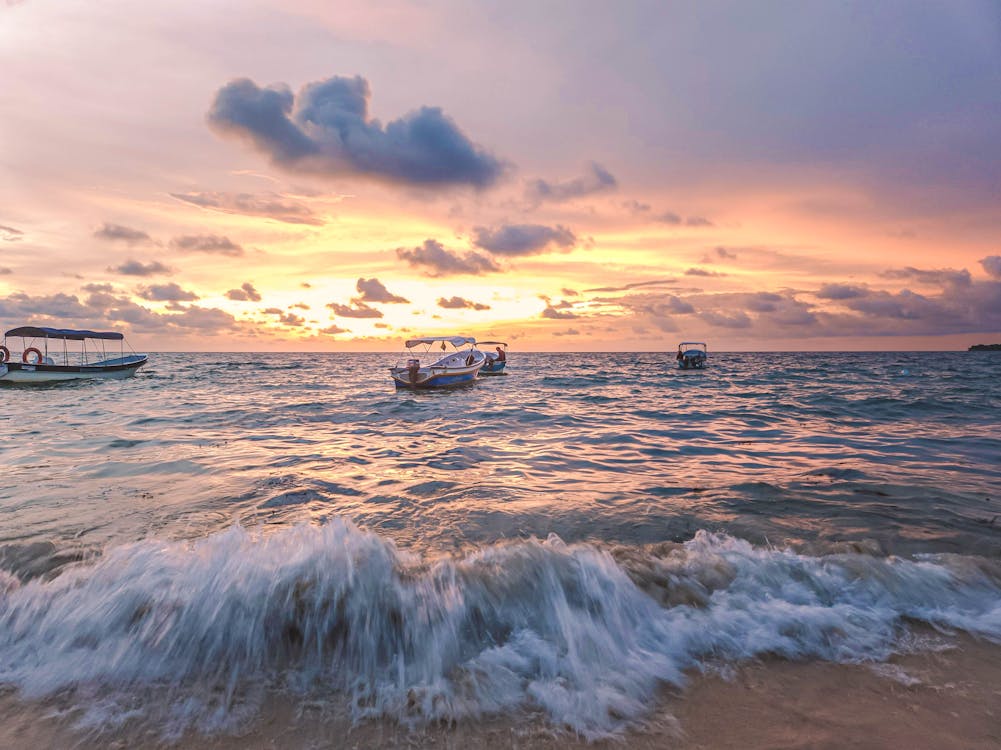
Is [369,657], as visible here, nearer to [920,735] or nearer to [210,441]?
[920,735]

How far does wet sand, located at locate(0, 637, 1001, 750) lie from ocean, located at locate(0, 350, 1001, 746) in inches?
3.3

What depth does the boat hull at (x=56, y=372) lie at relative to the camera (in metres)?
40.2

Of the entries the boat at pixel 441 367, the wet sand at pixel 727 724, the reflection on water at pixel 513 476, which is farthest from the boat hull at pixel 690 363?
the wet sand at pixel 727 724

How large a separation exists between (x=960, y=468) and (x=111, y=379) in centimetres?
5965

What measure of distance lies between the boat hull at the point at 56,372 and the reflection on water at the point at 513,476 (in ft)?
92.6

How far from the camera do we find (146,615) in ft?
14.4

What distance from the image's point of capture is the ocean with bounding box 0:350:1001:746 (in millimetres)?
3650

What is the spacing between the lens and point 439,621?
4.50m

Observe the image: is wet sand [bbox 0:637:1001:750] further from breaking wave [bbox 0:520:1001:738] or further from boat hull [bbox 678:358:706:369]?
boat hull [bbox 678:358:706:369]

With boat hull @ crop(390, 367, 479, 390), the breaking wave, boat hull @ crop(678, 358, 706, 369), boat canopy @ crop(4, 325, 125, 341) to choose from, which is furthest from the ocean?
boat hull @ crop(678, 358, 706, 369)

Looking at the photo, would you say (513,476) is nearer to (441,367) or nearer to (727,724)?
(727,724)

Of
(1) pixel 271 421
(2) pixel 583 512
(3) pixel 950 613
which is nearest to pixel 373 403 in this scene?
(1) pixel 271 421

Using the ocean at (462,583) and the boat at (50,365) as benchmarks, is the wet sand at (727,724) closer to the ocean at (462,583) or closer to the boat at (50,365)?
the ocean at (462,583)

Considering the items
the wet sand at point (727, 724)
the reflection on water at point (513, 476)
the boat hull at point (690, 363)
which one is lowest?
the reflection on water at point (513, 476)
